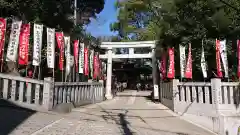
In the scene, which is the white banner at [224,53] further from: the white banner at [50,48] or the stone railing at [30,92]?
the white banner at [50,48]

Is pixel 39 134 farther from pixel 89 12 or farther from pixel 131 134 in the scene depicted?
pixel 89 12

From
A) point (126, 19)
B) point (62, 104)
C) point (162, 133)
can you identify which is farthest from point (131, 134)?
point (126, 19)

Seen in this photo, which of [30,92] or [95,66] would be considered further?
[95,66]

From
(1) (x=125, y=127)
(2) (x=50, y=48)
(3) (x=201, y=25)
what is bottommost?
(1) (x=125, y=127)

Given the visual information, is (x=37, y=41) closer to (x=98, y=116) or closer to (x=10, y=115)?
(x=10, y=115)

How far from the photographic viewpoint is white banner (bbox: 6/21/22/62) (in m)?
10.4

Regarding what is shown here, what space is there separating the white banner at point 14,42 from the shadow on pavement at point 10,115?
1712 mm

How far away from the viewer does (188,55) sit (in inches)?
518

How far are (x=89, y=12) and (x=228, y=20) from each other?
19.2 metres

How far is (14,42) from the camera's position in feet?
34.3

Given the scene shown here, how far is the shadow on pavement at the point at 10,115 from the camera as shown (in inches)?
287

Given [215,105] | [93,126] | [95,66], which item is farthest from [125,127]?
[95,66]

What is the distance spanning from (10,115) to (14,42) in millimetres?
3082

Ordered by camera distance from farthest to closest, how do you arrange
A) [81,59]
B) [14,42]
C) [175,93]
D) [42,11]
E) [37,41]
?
[81,59], [175,93], [42,11], [37,41], [14,42]
